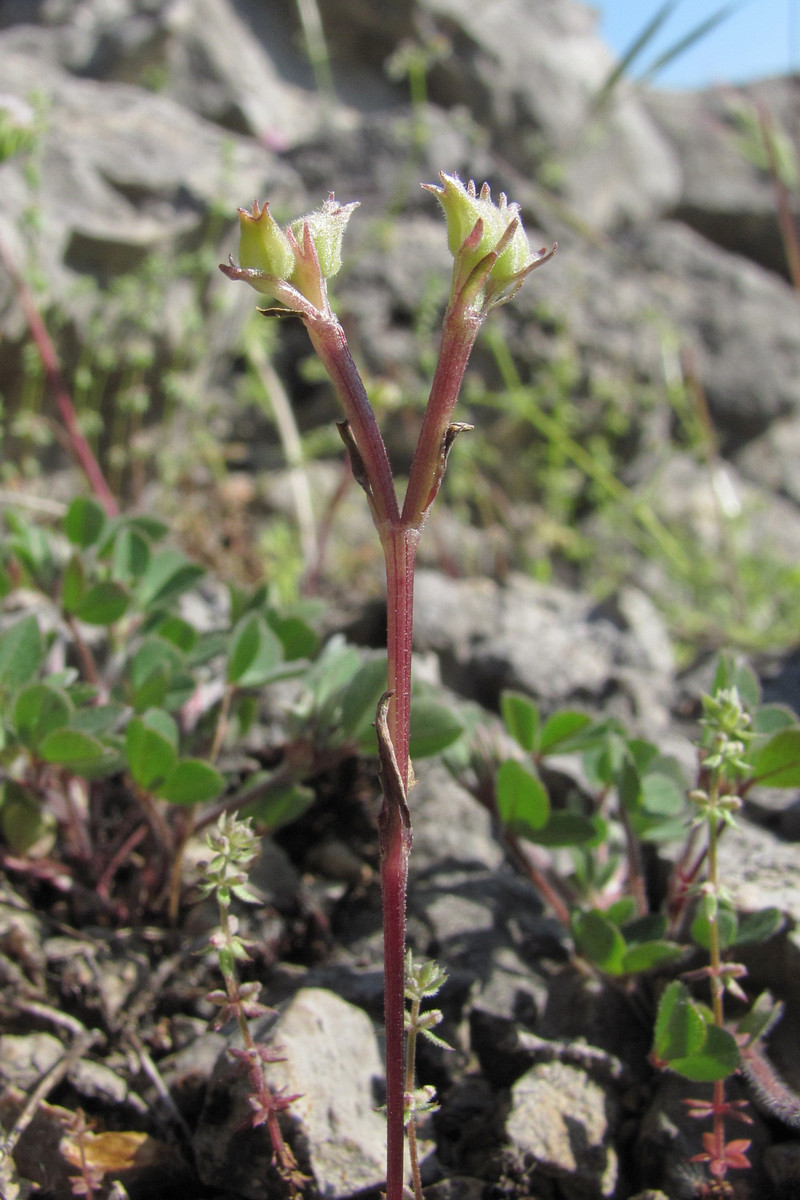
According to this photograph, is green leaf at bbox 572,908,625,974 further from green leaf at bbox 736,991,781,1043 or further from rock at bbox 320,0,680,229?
rock at bbox 320,0,680,229

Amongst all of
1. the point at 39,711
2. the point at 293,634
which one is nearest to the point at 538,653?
the point at 293,634

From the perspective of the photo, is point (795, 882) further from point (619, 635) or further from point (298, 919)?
point (619, 635)

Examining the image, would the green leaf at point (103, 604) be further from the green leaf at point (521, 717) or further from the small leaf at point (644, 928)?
the small leaf at point (644, 928)

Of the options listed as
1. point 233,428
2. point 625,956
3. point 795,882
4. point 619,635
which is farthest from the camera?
point 233,428

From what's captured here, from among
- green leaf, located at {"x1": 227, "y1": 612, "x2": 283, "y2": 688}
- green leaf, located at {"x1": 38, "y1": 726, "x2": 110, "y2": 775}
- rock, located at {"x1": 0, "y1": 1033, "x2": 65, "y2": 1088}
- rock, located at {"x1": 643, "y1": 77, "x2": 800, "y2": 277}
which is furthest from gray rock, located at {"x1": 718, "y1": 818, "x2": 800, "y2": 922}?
rock, located at {"x1": 643, "y1": 77, "x2": 800, "y2": 277}

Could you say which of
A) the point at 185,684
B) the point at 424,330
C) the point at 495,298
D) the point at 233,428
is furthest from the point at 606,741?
the point at 233,428

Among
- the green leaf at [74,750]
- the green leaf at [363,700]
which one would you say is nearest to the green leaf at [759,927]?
the green leaf at [363,700]
